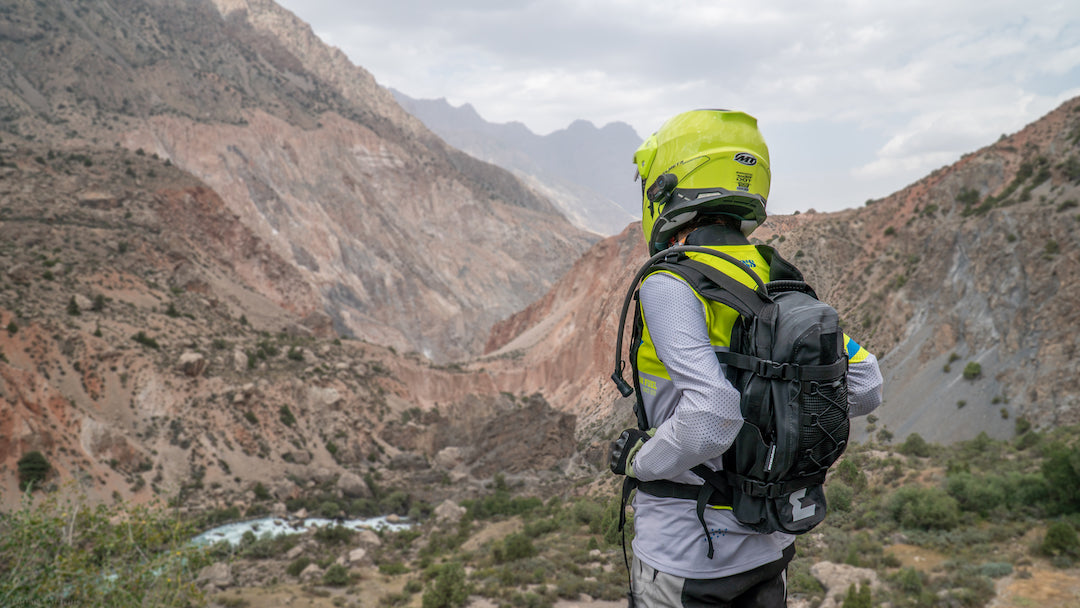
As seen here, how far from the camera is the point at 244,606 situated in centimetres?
1225

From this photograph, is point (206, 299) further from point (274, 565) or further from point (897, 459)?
point (897, 459)

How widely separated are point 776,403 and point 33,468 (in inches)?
953

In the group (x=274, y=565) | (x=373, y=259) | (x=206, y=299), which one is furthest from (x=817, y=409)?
(x=373, y=259)

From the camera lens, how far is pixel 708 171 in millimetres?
2533

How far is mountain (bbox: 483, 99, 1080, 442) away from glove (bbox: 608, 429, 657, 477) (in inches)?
360

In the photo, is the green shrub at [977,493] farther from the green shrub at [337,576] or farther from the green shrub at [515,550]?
the green shrub at [337,576]

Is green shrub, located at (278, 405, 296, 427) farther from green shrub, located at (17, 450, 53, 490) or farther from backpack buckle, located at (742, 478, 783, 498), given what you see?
backpack buckle, located at (742, 478, 783, 498)

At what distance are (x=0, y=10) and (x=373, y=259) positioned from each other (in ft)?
141

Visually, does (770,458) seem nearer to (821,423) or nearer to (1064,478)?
(821,423)

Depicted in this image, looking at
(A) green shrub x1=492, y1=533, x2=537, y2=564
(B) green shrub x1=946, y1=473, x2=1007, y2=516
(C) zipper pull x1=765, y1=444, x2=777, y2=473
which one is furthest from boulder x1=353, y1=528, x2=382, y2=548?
(C) zipper pull x1=765, y1=444, x2=777, y2=473

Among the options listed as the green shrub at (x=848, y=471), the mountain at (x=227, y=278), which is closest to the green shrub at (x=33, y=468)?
the mountain at (x=227, y=278)

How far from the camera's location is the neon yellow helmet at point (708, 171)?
2.52m

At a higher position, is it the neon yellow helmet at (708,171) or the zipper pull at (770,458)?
the neon yellow helmet at (708,171)

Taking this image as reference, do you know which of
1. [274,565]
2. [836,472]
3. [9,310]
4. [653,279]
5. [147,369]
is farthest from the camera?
[147,369]
